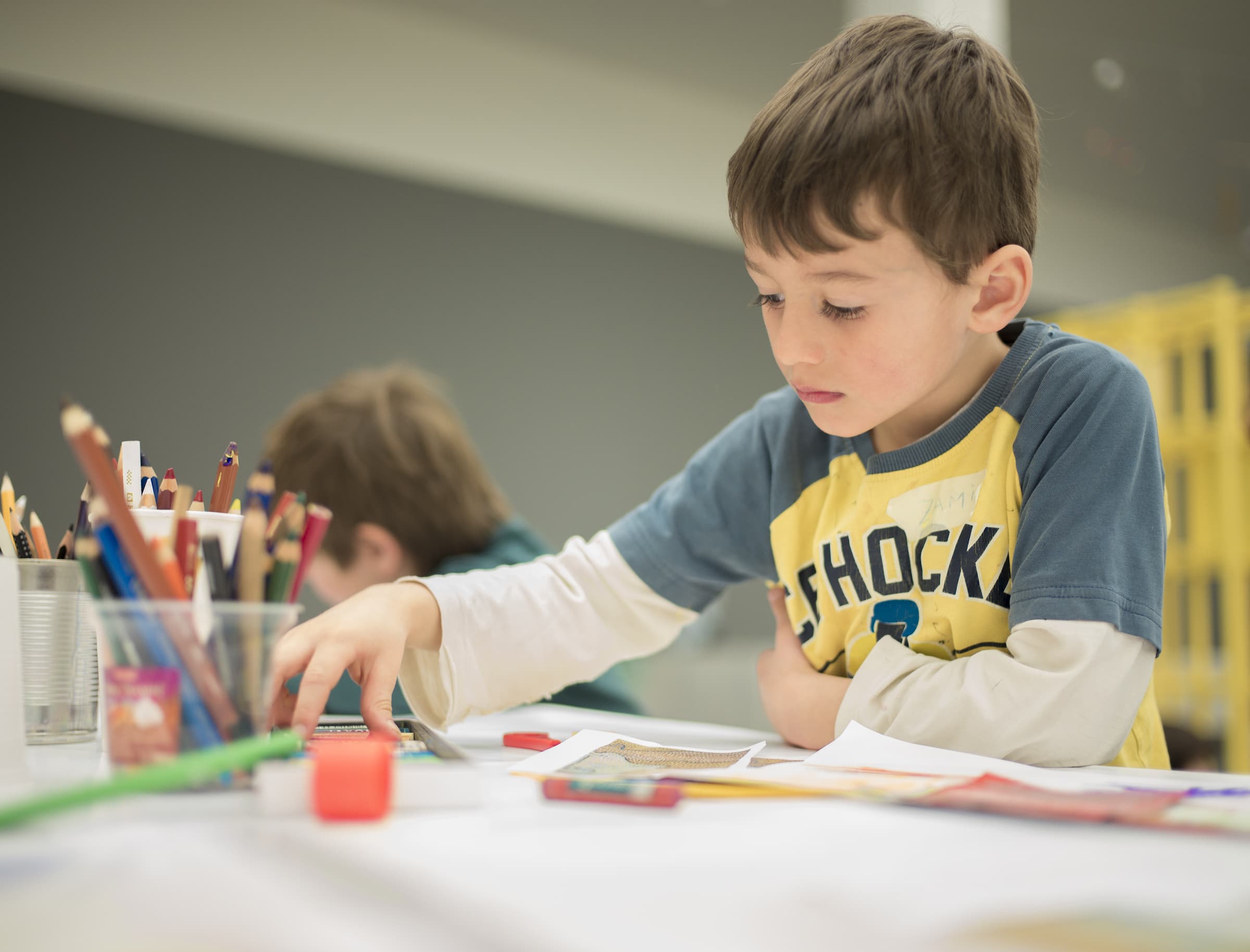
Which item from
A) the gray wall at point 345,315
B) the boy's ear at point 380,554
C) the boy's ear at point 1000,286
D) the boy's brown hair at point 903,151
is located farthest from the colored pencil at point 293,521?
the gray wall at point 345,315

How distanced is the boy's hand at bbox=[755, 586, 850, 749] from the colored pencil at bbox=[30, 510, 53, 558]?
1.45 feet

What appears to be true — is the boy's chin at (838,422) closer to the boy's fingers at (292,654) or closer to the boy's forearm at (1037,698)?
the boy's forearm at (1037,698)

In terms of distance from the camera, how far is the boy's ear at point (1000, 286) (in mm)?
650

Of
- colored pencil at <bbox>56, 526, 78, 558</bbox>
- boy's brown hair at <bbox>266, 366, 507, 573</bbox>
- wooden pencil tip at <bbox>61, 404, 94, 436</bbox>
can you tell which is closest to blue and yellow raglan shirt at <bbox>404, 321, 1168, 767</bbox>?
colored pencil at <bbox>56, 526, 78, 558</bbox>

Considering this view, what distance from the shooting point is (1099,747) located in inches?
22.0

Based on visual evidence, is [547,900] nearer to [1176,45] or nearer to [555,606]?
[555,606]

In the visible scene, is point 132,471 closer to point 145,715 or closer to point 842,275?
point 145,715

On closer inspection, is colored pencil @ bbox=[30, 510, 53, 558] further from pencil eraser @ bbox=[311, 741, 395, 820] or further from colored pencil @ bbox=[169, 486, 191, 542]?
pencil eraser @ bbox=[311, 741, 395, 820]

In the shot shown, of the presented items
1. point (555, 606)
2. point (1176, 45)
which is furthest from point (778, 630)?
point (1176, 45)

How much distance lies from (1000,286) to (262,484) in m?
0.48

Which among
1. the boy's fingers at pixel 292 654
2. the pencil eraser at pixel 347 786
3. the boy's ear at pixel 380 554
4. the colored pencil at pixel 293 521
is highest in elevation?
the colored pencil at pixel 293 521

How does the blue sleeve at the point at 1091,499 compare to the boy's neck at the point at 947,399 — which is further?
the boy's neck at the point at 947,399

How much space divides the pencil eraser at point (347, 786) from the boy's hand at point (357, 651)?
0.14 m

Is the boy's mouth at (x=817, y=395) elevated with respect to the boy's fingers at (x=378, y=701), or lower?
elevated
